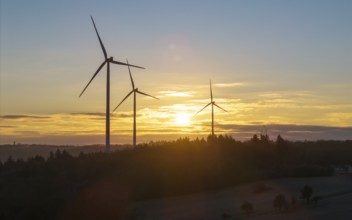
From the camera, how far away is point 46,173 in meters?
45.2

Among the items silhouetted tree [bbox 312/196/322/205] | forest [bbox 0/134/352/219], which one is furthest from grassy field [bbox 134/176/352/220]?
forest [bbox 0/134/352/219]

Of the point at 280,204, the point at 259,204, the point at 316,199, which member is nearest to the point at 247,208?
the point at 280,204

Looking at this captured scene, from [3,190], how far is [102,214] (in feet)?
37.8

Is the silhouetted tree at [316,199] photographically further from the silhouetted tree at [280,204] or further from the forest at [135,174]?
the forest at [135,174]

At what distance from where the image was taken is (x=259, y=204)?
36.0 meters

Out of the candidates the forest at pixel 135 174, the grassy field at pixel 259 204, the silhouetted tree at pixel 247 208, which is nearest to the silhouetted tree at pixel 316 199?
the grassy field at pixel 259 204

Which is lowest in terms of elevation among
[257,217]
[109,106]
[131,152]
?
[257,217]

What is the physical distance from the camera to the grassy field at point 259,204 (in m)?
32.0

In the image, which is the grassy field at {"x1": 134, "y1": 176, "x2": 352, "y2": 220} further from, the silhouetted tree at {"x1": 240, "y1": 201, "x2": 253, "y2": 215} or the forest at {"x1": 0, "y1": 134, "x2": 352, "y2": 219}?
the forest at {"x1": 0, "y1": 134, "x2": 352, "y2": 219}

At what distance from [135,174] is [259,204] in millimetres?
10638

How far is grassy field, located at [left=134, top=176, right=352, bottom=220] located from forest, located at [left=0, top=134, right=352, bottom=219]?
1521 millimetres

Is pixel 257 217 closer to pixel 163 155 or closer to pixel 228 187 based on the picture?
pixel 228 187

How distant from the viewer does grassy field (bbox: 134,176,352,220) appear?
105 ft

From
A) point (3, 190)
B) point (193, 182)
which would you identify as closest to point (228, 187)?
point (193, 182)
